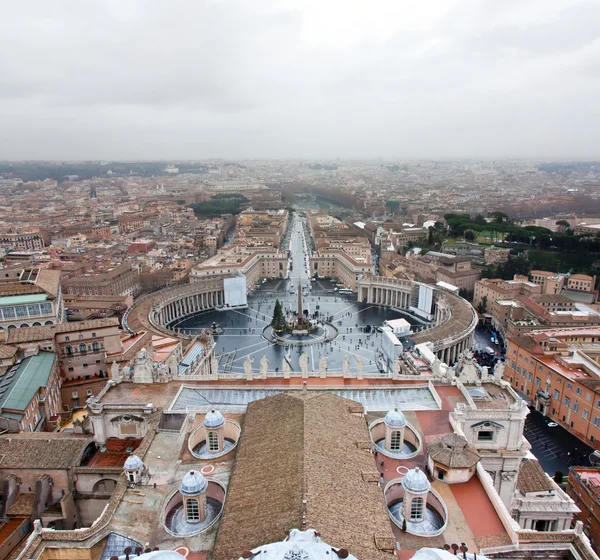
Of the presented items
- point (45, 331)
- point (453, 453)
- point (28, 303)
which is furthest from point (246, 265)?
point (453, 453)

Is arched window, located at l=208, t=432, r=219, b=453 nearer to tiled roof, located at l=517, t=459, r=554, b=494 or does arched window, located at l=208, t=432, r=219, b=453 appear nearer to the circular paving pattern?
tiled roof, located at l=517, t=459, r=554, b=494

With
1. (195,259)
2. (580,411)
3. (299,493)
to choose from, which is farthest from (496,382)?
(195,259)

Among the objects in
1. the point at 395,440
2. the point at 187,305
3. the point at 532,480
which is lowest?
the point at 187,305

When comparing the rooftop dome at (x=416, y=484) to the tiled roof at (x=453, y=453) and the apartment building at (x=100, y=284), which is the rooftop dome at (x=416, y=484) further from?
the apartment building at (x=100, y=284)

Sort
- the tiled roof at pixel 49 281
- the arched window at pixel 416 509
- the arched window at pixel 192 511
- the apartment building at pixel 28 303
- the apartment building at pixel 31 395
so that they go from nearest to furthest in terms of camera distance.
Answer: the arched window at pixel 192 511
the arched window at pixel 416 509
the apartment building at pixel 31 395
the apartment building at pixel 28 303
the tiled roof at pixel 49 281

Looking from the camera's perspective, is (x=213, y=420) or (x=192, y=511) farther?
(x=213, y=420)

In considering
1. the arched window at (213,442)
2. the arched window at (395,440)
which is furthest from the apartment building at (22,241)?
the arched window at (395,440)

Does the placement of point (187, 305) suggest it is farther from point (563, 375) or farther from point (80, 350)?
point (563, 375)

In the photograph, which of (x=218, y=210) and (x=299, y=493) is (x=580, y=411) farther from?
(x=218, y=210)
